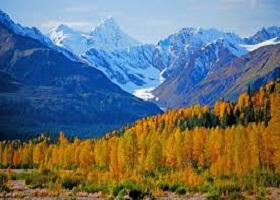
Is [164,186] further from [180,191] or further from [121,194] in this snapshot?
[121,194]

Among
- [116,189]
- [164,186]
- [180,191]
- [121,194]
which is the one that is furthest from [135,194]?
[164,186]

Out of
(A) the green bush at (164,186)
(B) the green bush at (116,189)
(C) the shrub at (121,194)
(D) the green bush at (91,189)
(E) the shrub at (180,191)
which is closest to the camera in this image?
(C) the shrub at (121,194)

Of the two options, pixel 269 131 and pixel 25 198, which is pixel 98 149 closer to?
pixel 269 131

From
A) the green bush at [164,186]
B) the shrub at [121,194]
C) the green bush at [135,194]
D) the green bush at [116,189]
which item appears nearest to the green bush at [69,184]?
the green bush at [116,189]

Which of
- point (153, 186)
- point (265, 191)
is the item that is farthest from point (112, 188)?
point (265, 191)

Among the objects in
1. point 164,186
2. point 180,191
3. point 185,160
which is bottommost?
point 180,191

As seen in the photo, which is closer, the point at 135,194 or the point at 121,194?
the point at 121,194

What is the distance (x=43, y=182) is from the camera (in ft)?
268

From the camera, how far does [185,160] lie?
127 metres

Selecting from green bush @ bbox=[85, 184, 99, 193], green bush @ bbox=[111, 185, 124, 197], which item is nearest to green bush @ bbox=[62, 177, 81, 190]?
green bush @ bbox=[85, 184, 99, 193]

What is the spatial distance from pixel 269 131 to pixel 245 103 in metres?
69.0

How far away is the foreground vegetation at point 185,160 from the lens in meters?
73.0

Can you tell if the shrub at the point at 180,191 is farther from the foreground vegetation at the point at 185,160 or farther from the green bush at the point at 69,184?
the green bush at the point at 69,184

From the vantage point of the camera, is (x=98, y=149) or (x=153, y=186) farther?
(x=98, y=149)
